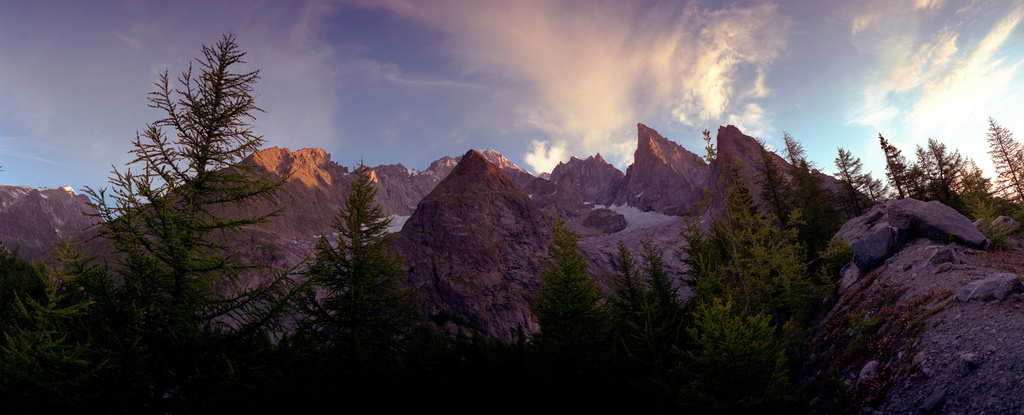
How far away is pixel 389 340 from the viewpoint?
14.2 meters

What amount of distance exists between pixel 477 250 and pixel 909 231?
12127 cm

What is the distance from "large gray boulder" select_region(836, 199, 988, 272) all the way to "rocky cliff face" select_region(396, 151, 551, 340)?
86.5 m

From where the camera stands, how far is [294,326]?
11172 mm

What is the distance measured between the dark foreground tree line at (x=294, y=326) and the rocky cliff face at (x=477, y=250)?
268ft

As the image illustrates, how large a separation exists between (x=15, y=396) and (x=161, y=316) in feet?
10.1

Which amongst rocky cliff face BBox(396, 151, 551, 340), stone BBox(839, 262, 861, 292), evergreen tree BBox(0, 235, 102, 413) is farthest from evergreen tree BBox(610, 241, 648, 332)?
rocky cliff face BBox(396, 151, 551, 340)

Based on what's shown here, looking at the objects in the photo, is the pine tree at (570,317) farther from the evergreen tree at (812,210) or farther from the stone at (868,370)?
the evergreen tree at (812,210)

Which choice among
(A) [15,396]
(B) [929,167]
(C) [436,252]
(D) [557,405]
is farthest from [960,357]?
(C) [436,252]

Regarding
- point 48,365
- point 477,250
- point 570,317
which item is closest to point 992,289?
point 570,317

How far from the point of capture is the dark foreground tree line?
7.51 meters

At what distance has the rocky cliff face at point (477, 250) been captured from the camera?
11112cm

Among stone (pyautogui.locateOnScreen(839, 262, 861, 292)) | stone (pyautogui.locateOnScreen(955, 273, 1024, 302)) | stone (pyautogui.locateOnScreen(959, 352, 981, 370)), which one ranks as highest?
stone (pyautogui.locateOnScreen(839, 262, 861, 292))

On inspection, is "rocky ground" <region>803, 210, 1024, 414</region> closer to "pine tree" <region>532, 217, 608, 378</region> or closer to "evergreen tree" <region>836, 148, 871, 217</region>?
"pine tree" <region>532, 217, 608, 378</region>

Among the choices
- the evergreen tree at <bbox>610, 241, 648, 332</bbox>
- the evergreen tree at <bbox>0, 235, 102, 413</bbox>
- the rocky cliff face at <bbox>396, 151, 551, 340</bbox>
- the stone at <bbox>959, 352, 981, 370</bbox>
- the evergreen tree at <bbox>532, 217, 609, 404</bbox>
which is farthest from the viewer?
the rocky cliff face at <bbox>396, 151, 551, 340</bbox>
